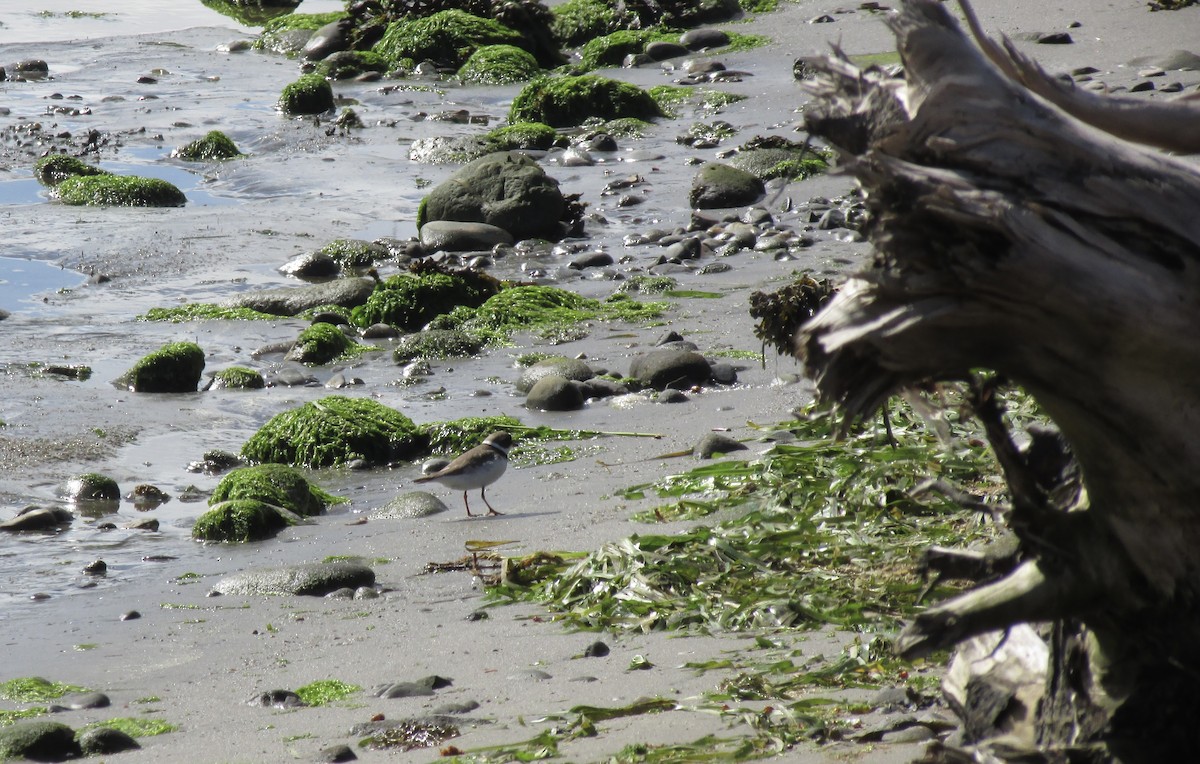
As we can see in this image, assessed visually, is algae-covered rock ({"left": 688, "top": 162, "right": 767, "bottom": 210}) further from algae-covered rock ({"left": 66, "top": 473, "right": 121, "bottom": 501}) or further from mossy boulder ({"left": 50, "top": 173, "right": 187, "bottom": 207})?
algae-covered rock ({"left": 66, "top": 473, "right": 121, "bottom": 501})

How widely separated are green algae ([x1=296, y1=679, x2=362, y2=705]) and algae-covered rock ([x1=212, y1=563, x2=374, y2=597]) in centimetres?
112

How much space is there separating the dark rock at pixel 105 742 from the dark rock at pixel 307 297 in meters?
7.07

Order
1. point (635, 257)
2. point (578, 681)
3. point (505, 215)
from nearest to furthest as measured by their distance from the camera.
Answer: point (578, 681)
point (635, 257)
point (505, 215)

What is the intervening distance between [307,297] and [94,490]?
158 inches

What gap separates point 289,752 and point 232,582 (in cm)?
207

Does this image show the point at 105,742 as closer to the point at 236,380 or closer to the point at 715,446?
the point at 715,446

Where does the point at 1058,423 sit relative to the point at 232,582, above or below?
above

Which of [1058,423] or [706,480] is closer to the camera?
[1058,423]

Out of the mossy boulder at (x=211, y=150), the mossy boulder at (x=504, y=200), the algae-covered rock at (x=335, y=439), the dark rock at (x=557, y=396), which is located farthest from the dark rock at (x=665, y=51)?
the algae-covered rock at (x=335, y=439)

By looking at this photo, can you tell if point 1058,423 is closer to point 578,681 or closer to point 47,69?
point 578,681

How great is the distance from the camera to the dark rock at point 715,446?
6.23 m

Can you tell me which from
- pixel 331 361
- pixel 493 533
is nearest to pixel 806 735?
pixel 493 533

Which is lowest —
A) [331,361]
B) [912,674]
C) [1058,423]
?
[331,361]

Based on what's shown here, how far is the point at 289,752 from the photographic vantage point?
140 inches
